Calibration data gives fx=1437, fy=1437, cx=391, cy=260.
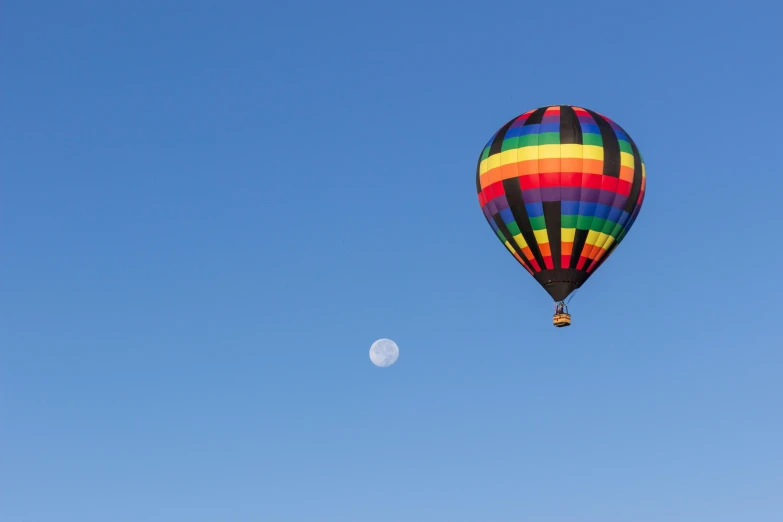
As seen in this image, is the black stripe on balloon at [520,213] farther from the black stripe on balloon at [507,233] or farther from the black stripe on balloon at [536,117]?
the black stripe on balloon at [536,117]

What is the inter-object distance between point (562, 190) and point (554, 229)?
5.39 ft

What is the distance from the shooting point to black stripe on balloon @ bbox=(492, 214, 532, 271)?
60156mm

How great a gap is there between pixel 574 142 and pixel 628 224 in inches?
179

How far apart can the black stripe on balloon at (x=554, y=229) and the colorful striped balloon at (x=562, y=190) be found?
0.04 metres

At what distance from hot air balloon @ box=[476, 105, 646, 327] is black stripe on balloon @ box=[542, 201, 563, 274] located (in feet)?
0.13

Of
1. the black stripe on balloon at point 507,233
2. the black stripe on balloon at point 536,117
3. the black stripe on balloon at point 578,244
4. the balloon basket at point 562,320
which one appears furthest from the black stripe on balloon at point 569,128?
the balloon basket at point 562,320

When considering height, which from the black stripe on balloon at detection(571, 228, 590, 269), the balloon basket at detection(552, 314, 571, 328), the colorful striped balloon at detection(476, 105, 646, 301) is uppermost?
the colorful striped balloon at detection(476, 105, 646, 301)

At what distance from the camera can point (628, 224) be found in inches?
2384

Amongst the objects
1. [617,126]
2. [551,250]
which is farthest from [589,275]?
[617,126]

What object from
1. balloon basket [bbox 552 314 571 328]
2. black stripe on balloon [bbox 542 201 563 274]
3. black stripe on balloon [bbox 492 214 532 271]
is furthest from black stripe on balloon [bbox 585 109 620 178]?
balloon basket [bbox 552 314 571 328]

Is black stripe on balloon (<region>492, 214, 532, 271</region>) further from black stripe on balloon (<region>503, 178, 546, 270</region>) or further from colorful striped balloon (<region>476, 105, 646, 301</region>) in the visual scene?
black stripe on balloon (<region>503, 178, 546, 270</region>)

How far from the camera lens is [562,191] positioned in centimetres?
5853

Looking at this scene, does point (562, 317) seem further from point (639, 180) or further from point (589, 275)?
point (639, 180)

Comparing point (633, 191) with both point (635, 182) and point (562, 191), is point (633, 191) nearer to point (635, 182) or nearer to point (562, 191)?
point (635, 182)
